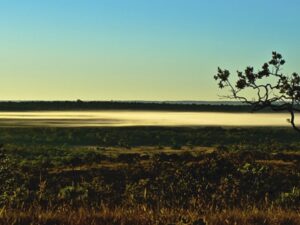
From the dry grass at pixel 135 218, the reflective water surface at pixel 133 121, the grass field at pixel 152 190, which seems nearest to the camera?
the dry grass at pixel 135 218

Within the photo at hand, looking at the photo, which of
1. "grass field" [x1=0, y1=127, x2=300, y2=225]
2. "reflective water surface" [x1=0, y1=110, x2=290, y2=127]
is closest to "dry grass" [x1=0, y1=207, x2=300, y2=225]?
"grass field" [x1=0, y1=127, x2=300, y2=225]

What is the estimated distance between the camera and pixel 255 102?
91.8 feet

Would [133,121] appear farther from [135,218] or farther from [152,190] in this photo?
[135,218]

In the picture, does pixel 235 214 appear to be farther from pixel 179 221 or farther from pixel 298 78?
pixel 298 78

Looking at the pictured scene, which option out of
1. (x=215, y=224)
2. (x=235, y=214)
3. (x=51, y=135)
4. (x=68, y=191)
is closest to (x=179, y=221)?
(x=215, y=224)

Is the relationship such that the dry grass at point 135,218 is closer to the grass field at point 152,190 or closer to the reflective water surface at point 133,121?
the grass field at point 152,190

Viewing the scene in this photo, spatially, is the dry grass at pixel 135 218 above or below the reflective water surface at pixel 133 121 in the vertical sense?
above

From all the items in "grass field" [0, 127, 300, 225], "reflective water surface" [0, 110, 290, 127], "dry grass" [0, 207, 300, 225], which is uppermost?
"dry grass" [0, 207, 300, 225]

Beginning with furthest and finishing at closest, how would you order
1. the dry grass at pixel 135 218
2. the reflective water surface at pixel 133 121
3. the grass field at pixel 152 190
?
the reflective water surface at pixel 133 121, the grass field at pixel 152 190, the dry grass at pixel 135 218

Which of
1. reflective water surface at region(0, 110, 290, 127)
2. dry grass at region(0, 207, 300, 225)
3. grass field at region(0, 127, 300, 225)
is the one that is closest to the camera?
dry grass at region(0, 207, 300, 225)

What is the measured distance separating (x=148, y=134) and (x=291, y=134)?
13.6m

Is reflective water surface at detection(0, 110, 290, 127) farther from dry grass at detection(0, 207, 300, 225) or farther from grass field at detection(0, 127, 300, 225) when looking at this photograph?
dry grass at detection(0, 207, 300, 225)

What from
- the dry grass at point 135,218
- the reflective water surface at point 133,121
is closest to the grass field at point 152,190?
the dry grass at point 135,218

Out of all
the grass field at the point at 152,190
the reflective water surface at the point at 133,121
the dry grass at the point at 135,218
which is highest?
the dry grass at the point at 135,218
